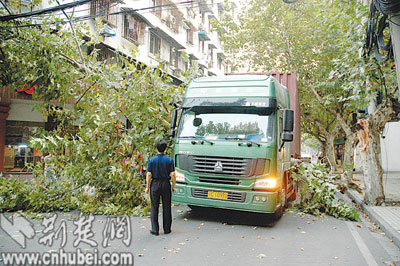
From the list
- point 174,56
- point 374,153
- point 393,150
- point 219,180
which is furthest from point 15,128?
point 393,150

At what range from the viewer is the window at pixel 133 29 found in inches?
793

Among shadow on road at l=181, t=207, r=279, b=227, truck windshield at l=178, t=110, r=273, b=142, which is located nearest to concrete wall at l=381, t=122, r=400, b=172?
shadow on road at l=181, t=207, r=279, b=227

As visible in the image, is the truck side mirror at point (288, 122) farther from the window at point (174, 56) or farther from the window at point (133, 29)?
the window at point (174, 56)

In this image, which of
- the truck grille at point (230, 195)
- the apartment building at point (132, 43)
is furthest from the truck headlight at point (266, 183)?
the apartment building at point (132, 43)

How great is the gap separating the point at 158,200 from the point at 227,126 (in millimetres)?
2208

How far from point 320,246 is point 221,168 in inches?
92.4

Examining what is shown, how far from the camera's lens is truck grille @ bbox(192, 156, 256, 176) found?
7.05 metres

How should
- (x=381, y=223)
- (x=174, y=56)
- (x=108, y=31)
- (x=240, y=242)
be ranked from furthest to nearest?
(x=174, y=56), (x=108, y=31), (x=381, y=223), (x=240, y=242)

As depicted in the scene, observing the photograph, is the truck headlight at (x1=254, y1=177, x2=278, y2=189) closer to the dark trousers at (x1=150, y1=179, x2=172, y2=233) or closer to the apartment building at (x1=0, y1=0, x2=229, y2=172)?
the dark trousers at (x1=150, y1=179, x2=172, y2=233)

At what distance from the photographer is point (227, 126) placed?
24.8 ft

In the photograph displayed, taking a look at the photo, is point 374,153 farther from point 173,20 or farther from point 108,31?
point 173,20

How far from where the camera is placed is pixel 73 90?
984 centimetres

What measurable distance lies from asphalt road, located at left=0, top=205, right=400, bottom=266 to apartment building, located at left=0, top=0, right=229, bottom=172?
4794mm

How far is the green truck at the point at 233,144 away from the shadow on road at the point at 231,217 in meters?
0.41
